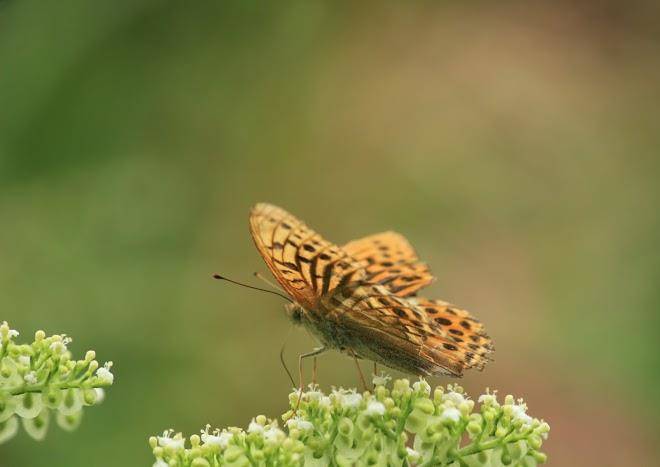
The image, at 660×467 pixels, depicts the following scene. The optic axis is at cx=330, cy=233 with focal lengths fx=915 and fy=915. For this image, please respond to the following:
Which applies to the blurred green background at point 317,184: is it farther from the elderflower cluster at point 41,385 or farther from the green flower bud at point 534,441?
the green flower bud at point 534,441

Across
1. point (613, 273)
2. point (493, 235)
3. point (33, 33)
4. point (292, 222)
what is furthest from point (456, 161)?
point (292, 222)

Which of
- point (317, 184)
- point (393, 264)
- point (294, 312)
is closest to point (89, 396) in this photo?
point (294, 312)

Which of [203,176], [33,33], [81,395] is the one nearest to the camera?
[81,395]

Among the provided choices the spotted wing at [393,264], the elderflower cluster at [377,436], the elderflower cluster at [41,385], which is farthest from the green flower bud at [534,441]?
the elderflower cluster at [41,385]

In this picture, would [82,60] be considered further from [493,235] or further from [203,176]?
[493,235]

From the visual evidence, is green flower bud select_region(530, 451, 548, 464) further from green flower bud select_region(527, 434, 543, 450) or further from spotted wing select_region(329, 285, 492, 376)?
spotted wing select_region(329, 285, 492, 376)

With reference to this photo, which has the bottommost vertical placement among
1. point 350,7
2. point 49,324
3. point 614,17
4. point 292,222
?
point 49,324
